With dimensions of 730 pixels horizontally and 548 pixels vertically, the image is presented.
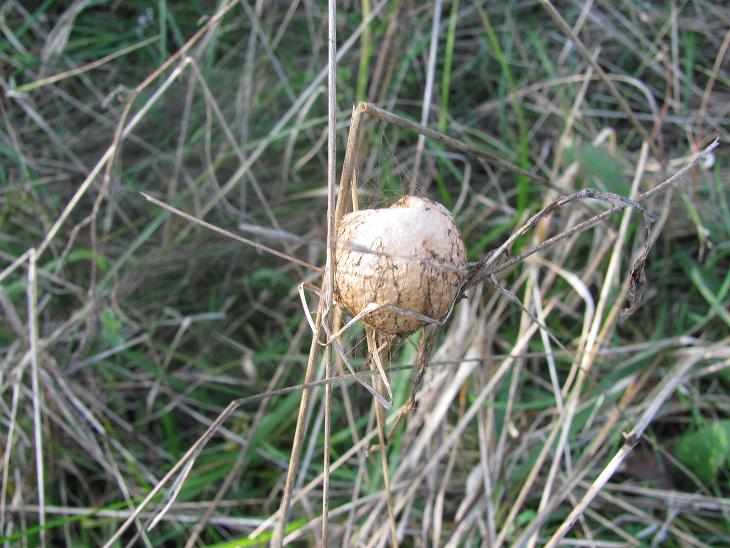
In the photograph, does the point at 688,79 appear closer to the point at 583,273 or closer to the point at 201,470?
the point at 583,273

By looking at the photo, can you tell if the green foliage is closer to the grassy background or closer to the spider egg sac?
the grassy background

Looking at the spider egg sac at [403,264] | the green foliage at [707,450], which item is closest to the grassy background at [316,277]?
the green foliage at [707,450]

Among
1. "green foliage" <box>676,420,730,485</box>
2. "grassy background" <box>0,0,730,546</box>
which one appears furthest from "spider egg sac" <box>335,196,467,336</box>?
"green foliage" <box>676,420,730,485</box>

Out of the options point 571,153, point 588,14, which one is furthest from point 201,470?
point 588,14

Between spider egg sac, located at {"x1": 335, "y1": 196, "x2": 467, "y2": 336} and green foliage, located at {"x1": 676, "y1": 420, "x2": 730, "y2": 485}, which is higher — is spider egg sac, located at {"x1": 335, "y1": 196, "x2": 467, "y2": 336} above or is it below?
above

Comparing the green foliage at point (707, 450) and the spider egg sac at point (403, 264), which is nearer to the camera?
the spider egg sac at point (403, 264)

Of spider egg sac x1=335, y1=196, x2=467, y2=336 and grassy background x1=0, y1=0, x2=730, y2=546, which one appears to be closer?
spider egg sac x1=335, y1=196, x2=467, y2=336

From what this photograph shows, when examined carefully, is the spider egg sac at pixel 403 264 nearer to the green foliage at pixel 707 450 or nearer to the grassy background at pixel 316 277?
the grassy background at pixel 316 277
